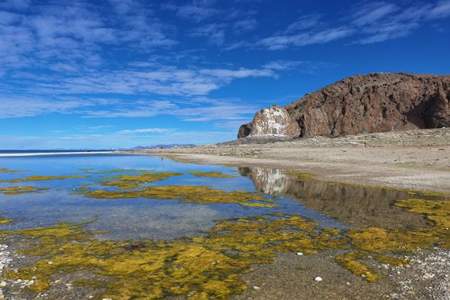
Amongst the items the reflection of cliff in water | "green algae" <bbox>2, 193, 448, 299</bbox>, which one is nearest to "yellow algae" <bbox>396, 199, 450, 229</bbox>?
the reflection of cliff in water

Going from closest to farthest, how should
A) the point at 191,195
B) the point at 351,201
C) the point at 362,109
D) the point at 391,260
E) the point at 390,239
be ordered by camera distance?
the point at 391,260 < the point at 390,239 < the point at 351,201 < the point at 191,195 < the point at 362,109

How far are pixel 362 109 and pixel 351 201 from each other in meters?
146

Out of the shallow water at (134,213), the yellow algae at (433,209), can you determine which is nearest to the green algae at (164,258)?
the shallow water at (134,213)

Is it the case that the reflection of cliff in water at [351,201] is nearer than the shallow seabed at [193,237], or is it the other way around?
the shallow seabed at [193,237]

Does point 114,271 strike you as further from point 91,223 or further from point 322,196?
point 322,196

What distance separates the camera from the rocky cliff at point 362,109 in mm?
140000

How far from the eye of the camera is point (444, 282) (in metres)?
9.30

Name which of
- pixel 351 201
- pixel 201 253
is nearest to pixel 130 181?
pixel 351 201

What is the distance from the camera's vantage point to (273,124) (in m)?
167

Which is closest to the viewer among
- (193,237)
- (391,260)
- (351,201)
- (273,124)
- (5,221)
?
(391,260)

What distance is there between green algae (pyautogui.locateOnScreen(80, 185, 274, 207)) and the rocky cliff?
12198 cm

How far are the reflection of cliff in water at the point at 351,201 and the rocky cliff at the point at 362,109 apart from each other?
380 ft

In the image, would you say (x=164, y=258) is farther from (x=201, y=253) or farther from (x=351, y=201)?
(x=351, y=201)

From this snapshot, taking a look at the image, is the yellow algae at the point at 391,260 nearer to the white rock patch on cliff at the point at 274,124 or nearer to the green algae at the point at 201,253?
the green algae at the point at 201,253
